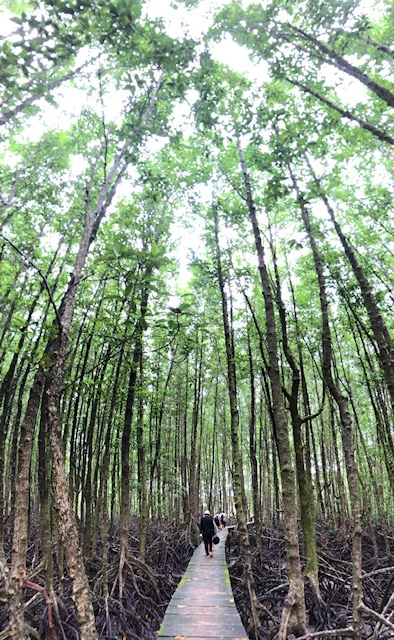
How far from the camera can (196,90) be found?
12.5ft

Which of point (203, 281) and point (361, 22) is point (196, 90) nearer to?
point (361, 22)

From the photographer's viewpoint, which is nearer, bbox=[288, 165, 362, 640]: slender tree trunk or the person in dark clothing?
bbox=[288, 165, 362, 640]: slender tree trunk

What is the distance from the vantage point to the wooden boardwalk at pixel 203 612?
4.30 meters

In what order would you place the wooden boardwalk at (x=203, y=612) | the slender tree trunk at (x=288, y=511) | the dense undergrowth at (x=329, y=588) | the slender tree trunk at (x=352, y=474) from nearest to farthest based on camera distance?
the slender tree trunk at (x=352, y=474)
the slender tree trunk at (x=288, y=511)
the wooden boardwalk at (x=203, y=612)
the dense undergrowth at (x=329, y=588)

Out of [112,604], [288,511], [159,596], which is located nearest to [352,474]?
[288,511]

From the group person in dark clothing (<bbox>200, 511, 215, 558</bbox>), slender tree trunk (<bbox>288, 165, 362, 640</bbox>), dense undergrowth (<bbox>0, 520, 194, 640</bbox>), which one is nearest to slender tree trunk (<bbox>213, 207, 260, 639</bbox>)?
dense undergrowth (<bbox>0, 520, 194, 640</bbox>)

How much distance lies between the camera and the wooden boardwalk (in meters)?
4.30

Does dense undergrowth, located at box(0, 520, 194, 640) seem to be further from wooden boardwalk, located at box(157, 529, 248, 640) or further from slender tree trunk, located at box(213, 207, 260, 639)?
slender tree trunk, located at box(213, 207, 260, 639)

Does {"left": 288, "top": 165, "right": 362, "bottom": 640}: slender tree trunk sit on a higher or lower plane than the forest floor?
higher

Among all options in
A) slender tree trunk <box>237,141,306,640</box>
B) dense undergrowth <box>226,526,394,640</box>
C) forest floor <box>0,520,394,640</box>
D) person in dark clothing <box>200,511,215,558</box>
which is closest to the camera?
slender tree trunk <box>237,141,306,640</box>

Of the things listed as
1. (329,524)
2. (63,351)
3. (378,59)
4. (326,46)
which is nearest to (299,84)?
(326,46)

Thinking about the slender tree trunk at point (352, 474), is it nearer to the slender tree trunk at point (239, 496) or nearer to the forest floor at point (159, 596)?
the forest floor at point (159, 596)

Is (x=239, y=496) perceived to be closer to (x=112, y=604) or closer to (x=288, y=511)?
(x=112, y=604)

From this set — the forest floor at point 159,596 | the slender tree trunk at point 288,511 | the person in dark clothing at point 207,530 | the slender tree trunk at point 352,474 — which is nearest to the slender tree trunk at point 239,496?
the forest floor at point 159,596
